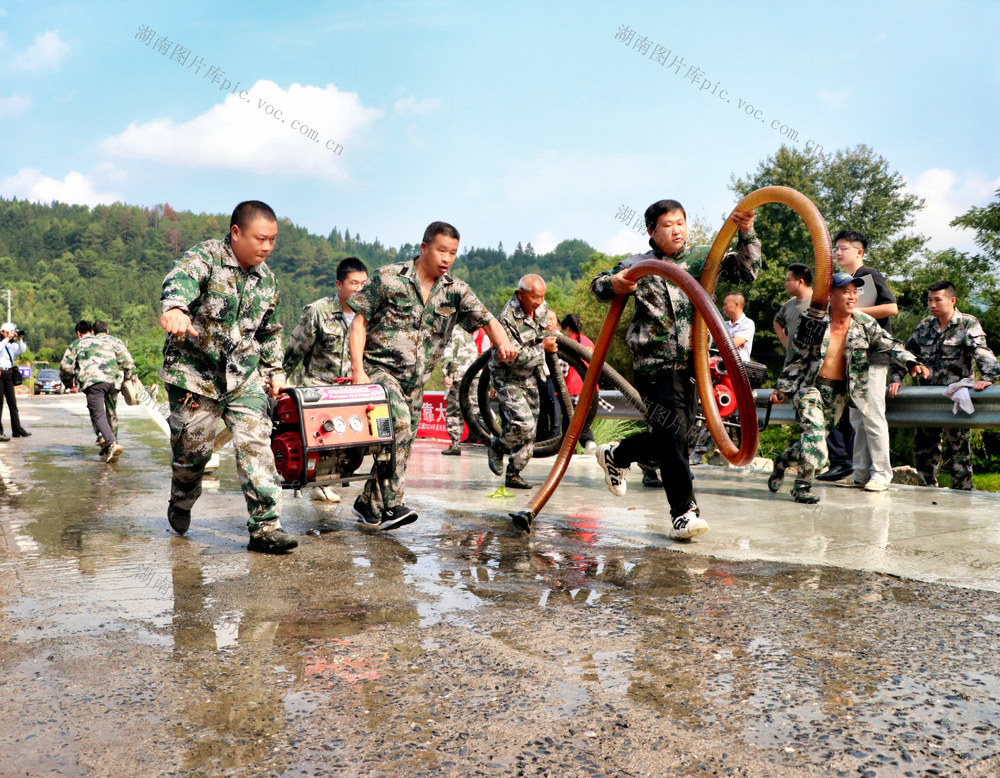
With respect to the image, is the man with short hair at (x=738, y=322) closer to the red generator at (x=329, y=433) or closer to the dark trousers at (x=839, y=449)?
the dark trousers at (x=839, y=449)

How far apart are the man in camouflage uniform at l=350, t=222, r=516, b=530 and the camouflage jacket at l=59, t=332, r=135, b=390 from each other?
7936mm

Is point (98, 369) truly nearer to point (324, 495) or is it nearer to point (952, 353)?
point (324, 495)

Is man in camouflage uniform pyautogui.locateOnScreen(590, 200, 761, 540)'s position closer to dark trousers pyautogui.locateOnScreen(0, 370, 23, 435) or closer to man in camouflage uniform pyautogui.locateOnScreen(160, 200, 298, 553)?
man in camouflage uniform pyautogui.locateOnScreen(160, 200, 298, 553)

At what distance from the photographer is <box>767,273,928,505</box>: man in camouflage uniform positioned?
7.69 meters

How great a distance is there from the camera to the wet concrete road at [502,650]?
2467 mm

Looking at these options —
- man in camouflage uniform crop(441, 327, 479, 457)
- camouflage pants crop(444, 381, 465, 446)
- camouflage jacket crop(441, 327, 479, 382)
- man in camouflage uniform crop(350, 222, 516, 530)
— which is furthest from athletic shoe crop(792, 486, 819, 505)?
camouflage jacket crop(441, 327, 479, 382)

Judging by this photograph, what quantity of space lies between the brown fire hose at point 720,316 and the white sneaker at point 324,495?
2086mm

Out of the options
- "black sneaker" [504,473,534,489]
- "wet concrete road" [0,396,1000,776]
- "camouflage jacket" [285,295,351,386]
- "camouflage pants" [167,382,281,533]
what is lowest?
"wet concrete road" [0,396,1000,776]

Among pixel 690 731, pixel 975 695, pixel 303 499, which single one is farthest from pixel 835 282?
pixel 690 731

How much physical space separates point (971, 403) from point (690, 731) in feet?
20.6

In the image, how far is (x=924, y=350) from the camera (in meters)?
9.03

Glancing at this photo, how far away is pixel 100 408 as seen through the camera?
12.2 meters

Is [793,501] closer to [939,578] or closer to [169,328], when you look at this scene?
[939,578]

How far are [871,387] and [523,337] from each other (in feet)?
10.2
